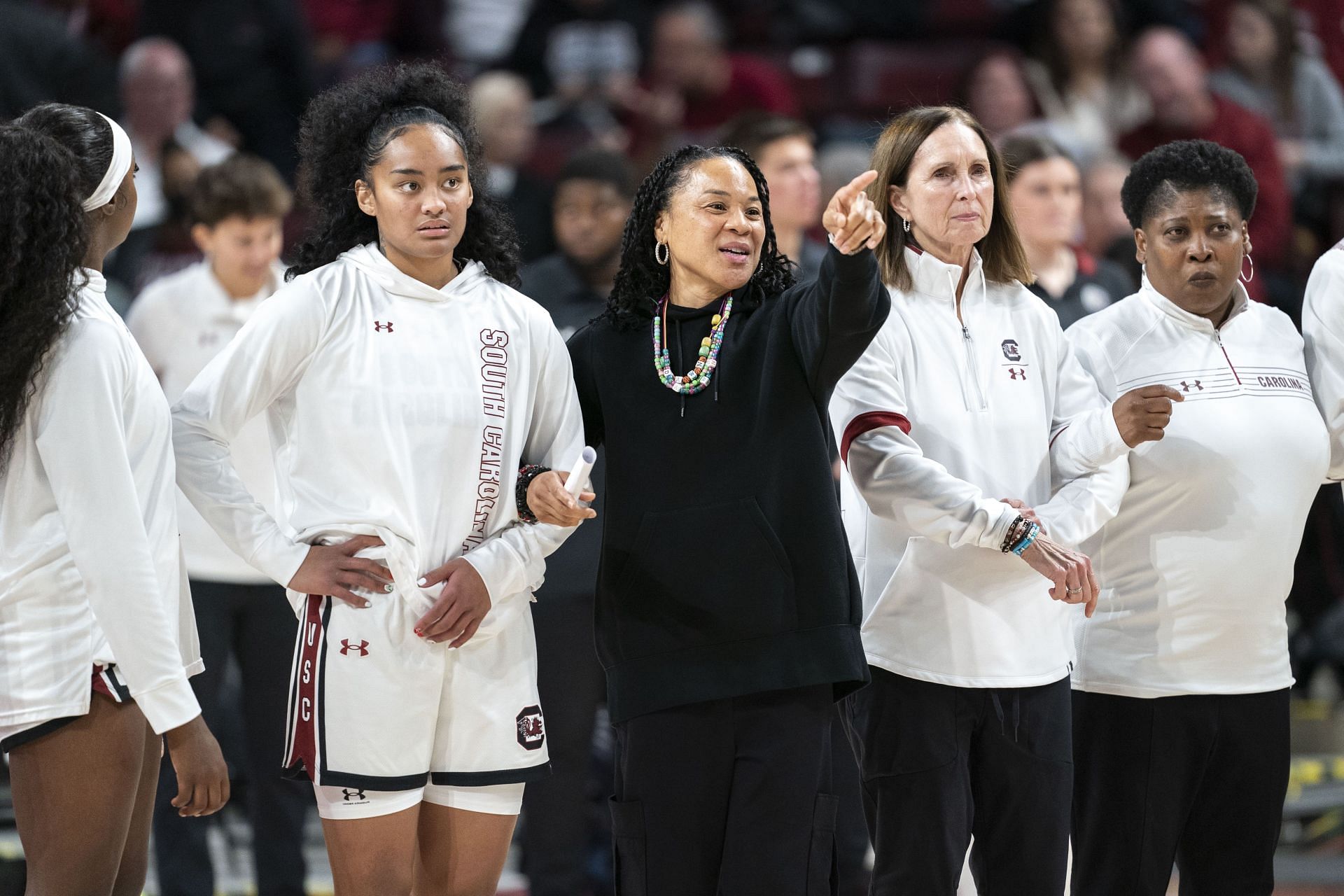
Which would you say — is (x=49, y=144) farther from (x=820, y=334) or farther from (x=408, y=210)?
(x=820, y=334)

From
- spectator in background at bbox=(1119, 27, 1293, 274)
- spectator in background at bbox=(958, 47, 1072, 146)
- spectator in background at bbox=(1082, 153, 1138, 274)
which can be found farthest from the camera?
spectator in background at bbox=(958, 47, 1072, 146)

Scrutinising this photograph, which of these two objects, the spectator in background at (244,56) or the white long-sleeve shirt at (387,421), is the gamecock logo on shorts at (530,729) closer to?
the white long-sleeve shirt at (387,421)

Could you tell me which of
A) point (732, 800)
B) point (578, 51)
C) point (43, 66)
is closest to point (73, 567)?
point (732, 800)

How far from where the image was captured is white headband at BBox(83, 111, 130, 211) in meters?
2.80

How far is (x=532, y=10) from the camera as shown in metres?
8.15

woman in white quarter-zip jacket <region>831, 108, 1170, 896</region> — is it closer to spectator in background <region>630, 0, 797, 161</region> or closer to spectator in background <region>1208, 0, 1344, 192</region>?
spectator in background <region>630, 0, 797, 161</region>

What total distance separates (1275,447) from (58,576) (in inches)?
95.0

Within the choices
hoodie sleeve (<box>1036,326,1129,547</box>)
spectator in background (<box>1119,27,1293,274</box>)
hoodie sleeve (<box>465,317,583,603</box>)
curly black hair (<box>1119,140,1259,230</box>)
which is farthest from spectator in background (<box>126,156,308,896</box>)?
spectator in background (<box>1119,27,1293,274</box>)

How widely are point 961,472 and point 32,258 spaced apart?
5.75ft

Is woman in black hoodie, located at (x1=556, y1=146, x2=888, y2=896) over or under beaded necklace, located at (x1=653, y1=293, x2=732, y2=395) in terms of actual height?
under

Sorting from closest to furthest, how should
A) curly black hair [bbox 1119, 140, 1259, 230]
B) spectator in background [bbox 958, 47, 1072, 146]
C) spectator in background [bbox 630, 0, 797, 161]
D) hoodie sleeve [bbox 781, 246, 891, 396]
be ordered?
hoodie sleeve [bbox 781, 246, 891, 396] → curly black hair [bbox 1119, 140, 1259, 230] → spectator in background [bbox 958, 47, 1072, 146] → spectator in background [bbox 630, 0, 797, 161]

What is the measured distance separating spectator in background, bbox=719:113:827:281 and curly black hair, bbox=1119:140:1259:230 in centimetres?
125

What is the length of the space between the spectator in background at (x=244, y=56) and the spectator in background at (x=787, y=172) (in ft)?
10.9

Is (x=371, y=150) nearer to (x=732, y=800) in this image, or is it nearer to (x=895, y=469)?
(x=895, y=469)
